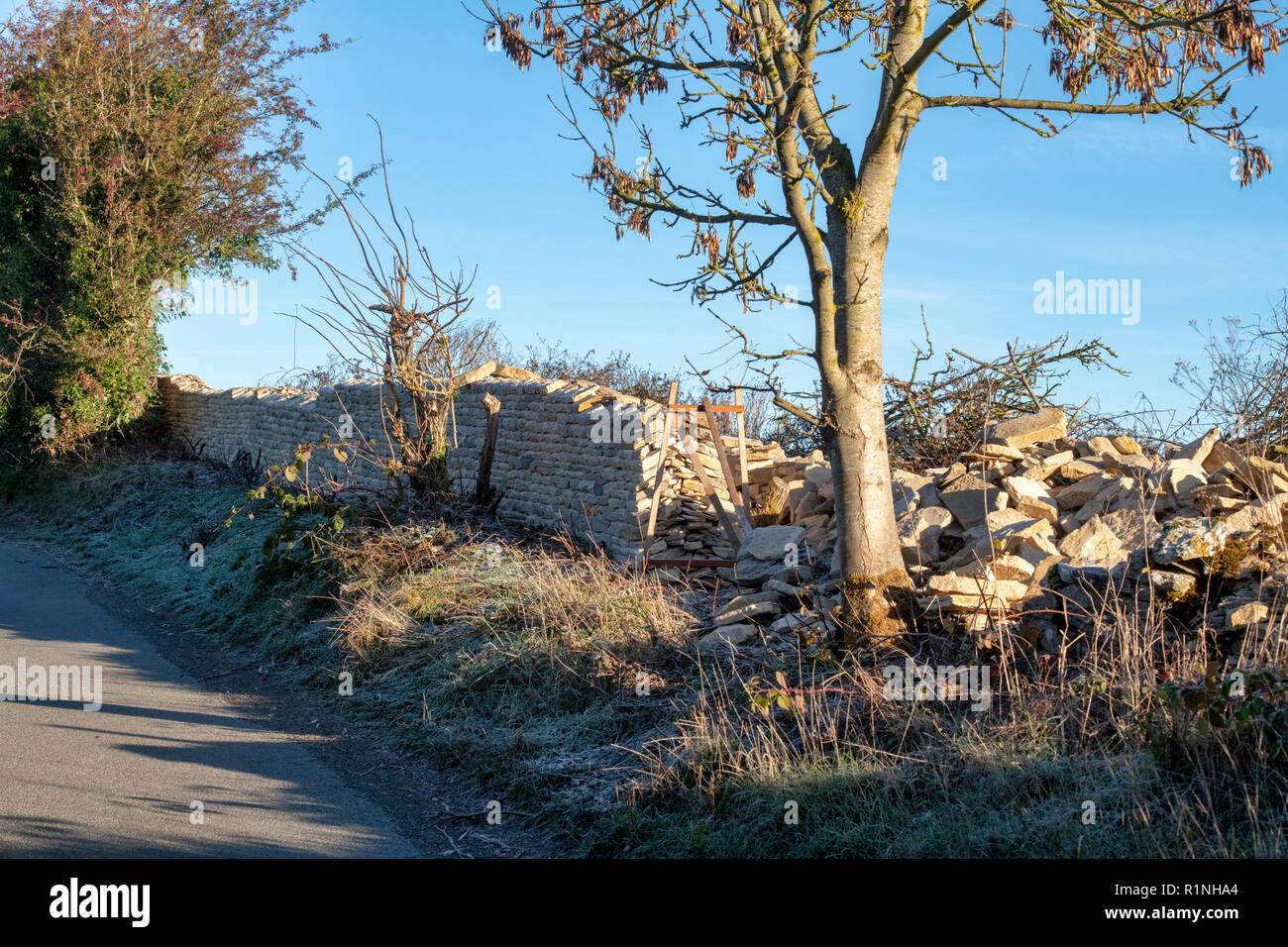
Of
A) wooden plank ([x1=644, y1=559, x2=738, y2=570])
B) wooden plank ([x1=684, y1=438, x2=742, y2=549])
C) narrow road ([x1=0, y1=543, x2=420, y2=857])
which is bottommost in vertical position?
narrow road ([x1=0, y1=543, x2=420, y2=857])

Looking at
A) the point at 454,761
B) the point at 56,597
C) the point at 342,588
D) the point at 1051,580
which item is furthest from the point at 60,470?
the point at 1051,580

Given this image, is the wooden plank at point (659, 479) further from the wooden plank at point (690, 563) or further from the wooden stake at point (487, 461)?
the wooden stake at point (487, 461)

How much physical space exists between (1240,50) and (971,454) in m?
4.37

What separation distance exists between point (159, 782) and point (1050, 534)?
22.2 ft

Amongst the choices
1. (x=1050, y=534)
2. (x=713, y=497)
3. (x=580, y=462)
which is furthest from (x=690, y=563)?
(x=1050, y=534)

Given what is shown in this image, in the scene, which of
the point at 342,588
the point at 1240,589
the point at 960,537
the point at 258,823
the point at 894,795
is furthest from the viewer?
the point at 342,588

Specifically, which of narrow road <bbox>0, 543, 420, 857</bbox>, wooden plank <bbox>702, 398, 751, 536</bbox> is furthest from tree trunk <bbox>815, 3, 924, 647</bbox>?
wooden plank <bbox>702, 398, 751, 536</bbox>

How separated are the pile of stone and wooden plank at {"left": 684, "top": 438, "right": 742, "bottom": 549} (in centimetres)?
55

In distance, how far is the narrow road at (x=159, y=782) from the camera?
16.0 feet

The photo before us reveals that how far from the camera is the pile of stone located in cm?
589

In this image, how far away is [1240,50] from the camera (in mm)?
5316

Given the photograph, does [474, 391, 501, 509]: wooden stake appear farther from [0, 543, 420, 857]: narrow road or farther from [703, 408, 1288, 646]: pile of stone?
[0, 543, 420, 857]: narrow road

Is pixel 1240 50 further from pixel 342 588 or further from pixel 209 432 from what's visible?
pixel 209 432

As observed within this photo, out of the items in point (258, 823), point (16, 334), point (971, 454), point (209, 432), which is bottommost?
point (258, 823)
